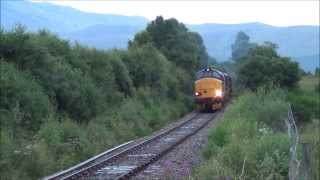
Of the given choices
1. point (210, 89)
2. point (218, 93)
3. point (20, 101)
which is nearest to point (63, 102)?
point (20, 101)

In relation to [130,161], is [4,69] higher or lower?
higher

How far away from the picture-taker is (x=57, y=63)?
29109 millimetres

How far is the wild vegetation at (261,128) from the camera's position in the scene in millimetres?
14672

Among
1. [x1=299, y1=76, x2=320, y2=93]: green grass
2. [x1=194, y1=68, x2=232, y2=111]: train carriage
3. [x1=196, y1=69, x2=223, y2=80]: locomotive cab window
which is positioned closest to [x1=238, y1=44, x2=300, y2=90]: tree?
[x1=194, y1=68, x2=232, y2=111]: train carriage

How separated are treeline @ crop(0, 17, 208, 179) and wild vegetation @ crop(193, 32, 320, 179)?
16.0 feet

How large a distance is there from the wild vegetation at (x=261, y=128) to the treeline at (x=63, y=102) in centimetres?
488

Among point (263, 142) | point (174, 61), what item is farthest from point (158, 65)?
point (263, 142)

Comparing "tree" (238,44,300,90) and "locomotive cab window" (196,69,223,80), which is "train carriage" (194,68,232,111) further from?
"tree" (238,44,300,90)

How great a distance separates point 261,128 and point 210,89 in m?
27.5

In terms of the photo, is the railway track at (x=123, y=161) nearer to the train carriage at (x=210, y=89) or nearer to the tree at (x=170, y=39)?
the train carriage at (x=210, y=89)

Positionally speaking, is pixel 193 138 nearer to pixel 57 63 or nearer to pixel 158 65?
pixel 57 63

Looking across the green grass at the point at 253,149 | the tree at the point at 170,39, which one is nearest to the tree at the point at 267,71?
the tree at the point at 170,39

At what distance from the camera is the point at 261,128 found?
950 inches

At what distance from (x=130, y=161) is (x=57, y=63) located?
9.80 metres
